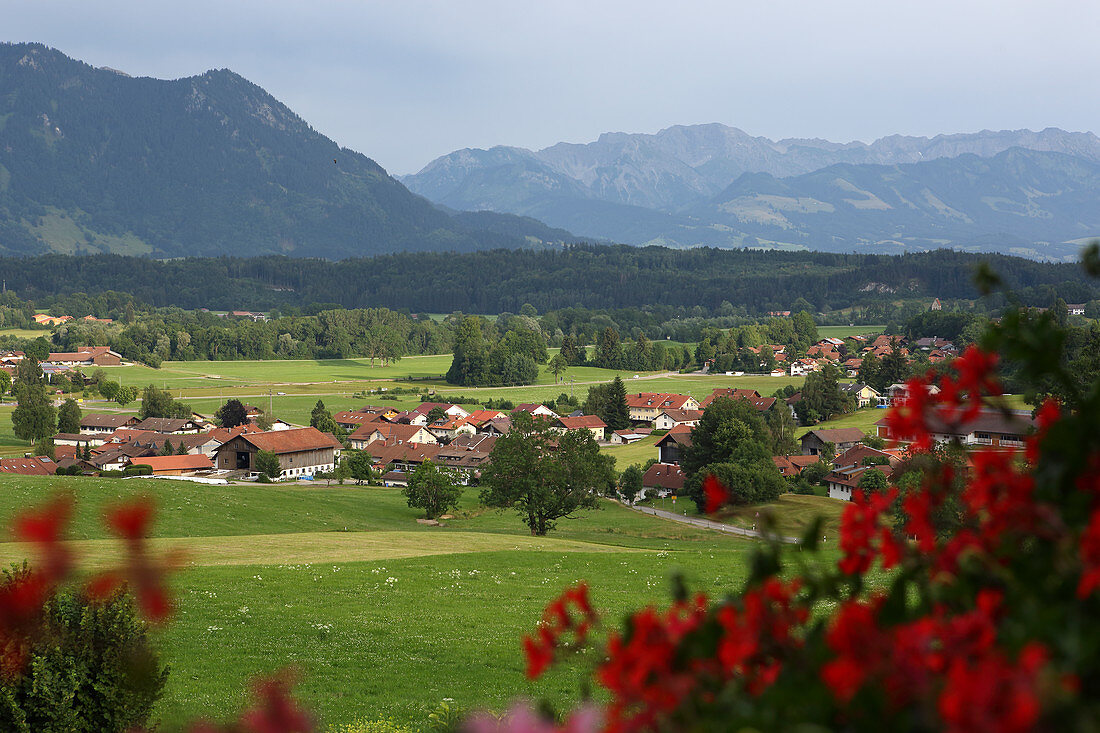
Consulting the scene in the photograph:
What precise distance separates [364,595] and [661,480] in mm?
45608

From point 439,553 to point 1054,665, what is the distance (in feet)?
96.1

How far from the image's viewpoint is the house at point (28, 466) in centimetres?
5603

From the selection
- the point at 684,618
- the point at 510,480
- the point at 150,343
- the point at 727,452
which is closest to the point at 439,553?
the point at 510,480

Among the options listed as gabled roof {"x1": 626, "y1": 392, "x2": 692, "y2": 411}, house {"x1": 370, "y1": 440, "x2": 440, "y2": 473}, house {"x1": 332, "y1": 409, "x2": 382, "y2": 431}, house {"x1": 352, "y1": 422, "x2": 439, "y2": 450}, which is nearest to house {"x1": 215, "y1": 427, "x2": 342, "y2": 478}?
house {"x1": 370, "y1": 440, "x2": 440, "y2": 473}

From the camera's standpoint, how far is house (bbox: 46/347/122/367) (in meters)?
135

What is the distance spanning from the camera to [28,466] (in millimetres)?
56938

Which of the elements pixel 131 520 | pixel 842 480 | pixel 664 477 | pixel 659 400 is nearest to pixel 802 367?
pixel 659 400

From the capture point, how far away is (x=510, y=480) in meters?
41.1

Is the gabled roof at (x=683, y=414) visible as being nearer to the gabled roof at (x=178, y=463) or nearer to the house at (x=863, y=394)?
the house at (x=863, y=394)

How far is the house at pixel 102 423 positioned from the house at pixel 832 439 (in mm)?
58035

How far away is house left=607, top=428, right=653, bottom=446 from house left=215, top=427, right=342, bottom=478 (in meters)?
28.8

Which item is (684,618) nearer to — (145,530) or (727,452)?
(145,530)

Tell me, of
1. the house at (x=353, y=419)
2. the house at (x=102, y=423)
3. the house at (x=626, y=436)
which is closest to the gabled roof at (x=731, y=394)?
the house at (x=626, y=436)

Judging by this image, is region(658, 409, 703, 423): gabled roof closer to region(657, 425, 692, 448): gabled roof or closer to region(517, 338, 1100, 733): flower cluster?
region(657, 425, 692, 448): gabled roof
